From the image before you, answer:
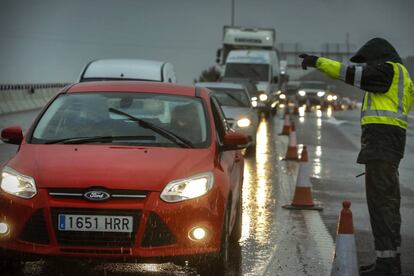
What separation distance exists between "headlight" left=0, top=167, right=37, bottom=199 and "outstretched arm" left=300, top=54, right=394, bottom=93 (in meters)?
2.31

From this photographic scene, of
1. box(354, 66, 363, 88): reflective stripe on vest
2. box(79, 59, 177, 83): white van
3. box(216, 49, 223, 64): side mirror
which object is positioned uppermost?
box(354, 66, 363, 88): reflective stripe on vest

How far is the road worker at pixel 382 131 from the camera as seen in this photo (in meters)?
7.70

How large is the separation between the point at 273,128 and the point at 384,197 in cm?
2495

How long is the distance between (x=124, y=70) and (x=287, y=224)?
8808 mm

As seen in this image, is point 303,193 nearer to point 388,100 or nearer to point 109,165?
point 388,100

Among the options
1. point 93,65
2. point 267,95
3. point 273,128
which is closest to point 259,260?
point 93,65

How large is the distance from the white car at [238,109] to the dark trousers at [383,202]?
425 inches

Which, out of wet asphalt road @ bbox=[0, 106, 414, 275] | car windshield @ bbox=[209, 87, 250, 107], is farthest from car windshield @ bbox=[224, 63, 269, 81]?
wet asphalt road @ bbox=[0, 106, 414, 275]

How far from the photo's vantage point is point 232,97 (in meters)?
21.4

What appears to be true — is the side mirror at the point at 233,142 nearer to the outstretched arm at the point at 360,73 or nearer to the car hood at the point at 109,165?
the car hood at the point at 109,165

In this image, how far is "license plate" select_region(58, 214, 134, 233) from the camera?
683 centimetres

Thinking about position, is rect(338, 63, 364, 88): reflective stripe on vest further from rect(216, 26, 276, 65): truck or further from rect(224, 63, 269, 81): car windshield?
A: rect(216, 26, 276, 65): truck

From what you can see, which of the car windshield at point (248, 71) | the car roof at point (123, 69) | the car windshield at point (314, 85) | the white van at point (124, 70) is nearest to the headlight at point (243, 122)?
the white van at point (124, 70)

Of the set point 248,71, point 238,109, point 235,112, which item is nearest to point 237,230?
point 235,112
